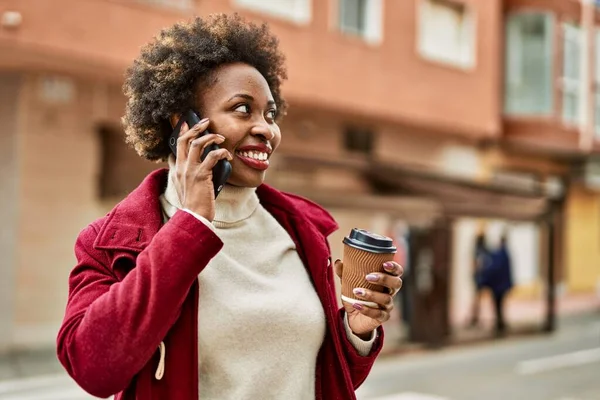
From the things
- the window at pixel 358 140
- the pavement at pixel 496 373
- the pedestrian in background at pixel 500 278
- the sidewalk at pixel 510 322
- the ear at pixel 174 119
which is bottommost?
the sidewalk at pixel 510 322

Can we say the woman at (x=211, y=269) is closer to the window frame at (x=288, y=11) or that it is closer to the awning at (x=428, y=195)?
the awning at (x=428, y=195)

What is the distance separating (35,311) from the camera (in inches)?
452

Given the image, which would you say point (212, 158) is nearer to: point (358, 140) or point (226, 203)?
point (226, 203)

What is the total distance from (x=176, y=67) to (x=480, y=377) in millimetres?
8894

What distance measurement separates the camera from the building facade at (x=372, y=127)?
11.2 meters

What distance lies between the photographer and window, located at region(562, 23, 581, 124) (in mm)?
21505

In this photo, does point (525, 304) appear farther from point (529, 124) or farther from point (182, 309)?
point (182, 309)

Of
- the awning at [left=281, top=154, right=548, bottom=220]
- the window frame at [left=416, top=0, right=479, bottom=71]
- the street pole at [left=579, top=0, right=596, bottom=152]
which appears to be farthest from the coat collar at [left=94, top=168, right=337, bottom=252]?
the street pole at [left=579, top=0, right=596, bottom=152]

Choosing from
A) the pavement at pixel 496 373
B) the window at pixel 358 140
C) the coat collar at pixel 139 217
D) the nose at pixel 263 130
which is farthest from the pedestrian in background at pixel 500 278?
the nose at pixel 263 130

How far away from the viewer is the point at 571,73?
22016 mm

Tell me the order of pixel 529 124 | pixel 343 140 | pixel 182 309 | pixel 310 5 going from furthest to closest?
pixel 529 124
pixel 343 140
pixel 310 5
pixel 182 309

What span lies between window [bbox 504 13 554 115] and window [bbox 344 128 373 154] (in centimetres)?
527

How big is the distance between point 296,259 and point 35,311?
10.2 metres

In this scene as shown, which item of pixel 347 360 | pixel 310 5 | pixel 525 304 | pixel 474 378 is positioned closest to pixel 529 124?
pixel 525 304
